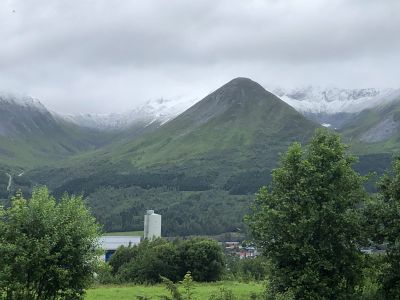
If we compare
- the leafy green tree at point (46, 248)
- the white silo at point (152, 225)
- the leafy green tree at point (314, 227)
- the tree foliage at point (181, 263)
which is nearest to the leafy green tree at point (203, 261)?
the tree foliage at point (181, 263)

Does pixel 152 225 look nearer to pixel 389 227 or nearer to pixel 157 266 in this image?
pixel 157 266

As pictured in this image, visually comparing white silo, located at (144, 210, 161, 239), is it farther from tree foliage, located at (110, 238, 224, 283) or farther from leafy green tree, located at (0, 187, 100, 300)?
leafy green tree, located at (0, 187, 100, 300)

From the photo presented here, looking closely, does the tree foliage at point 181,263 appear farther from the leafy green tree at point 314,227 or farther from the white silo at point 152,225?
the white silo at point 152,225

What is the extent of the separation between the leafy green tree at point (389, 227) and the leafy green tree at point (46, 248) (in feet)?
61.4

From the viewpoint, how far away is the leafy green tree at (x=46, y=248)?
34.5m

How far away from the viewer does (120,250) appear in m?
96.0

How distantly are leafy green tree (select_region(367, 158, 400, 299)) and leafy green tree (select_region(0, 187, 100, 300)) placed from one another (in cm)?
1872

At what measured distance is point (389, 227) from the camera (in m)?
36.8

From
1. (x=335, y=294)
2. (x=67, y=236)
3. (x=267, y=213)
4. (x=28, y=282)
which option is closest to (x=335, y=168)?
(x=267, y=213)

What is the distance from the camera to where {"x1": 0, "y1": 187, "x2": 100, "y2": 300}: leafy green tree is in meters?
34.5

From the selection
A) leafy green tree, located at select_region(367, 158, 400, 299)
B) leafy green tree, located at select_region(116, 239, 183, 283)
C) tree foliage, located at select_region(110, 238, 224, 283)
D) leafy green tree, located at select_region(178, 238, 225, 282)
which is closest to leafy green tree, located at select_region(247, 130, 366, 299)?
leafy green tree, located at select_region(367, 158, 400, 299)

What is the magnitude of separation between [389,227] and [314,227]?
15.9 ft

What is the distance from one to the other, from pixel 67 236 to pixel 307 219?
51.7ft

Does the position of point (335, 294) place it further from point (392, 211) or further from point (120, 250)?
point (120, 250)
